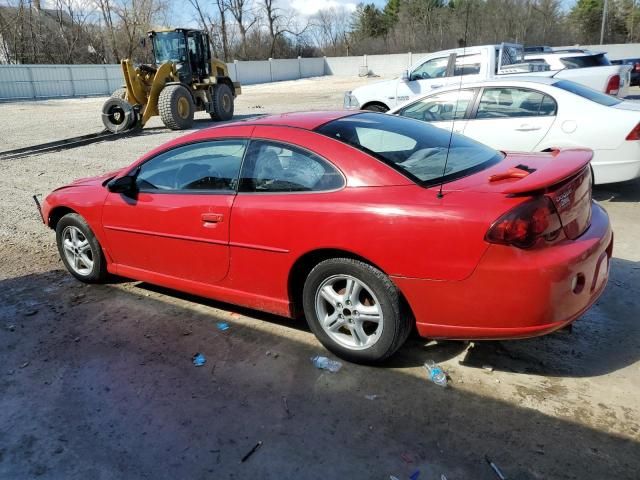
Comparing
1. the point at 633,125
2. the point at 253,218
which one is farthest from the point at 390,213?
the point at 633,125

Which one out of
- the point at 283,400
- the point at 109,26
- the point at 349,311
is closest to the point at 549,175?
the point at 349,311

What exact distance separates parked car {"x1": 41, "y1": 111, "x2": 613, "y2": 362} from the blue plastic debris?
45cm

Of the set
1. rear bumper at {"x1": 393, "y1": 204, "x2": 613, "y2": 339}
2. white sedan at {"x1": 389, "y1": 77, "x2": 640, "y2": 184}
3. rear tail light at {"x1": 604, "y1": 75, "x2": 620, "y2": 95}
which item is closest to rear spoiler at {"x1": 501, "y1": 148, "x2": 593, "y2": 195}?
rear bumper at {"x1": 393, "y1": 204, "x2": 613, "y2": 339}

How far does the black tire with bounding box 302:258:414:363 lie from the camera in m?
3.03

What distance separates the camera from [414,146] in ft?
11.7

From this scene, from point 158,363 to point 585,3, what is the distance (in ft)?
249

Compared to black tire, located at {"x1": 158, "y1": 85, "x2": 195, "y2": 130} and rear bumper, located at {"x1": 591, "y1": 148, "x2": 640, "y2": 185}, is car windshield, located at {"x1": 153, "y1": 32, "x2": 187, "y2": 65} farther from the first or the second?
rear bumper, located at {"x1": 591, "y1": 148, "x2": 640, "y2": 185}

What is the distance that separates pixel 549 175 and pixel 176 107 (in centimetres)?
1428

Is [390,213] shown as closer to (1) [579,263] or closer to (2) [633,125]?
(1) [579,263]

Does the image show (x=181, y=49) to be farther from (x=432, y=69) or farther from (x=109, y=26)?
(x=109, y=26)

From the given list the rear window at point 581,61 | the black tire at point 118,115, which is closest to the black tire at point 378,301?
the rear window at point 581,61

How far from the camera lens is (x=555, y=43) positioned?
171ft

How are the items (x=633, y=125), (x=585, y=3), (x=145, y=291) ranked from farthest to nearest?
(x=585, y=3), (x=633, y=125), (x=145, y=291)

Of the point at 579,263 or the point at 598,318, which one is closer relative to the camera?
the point at 579,263
